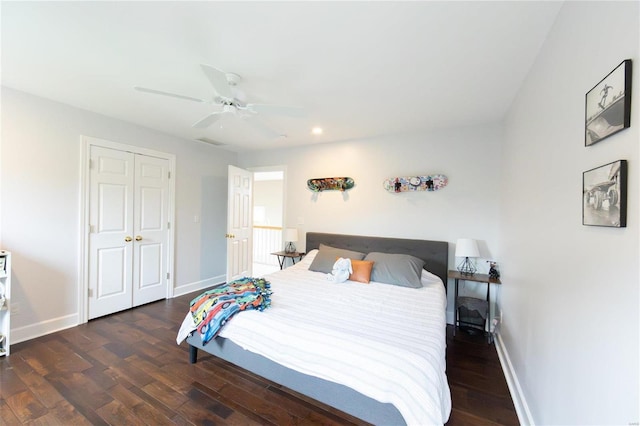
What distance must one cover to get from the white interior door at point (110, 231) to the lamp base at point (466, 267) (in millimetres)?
4356

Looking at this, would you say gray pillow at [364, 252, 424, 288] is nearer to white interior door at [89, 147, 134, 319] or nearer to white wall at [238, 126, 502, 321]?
white wall at [238, 126, 502, 321]

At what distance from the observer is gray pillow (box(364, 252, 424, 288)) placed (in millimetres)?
2850

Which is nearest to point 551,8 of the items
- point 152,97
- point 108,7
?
point 108,7

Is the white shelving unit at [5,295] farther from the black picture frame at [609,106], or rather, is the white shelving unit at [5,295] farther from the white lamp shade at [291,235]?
the black picture frame at [609,106]

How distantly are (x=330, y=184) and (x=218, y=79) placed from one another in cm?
255

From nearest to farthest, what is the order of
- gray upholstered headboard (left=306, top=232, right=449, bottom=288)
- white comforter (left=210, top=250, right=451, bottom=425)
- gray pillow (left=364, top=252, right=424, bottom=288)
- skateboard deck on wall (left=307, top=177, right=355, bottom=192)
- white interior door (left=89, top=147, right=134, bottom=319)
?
white comforter (left=210, top=250, right=451, bottom=425), gray pillow (left=364, top=252, right=424, bottom=288), white interior door (left=89, top=147, right=134, bottom=319), gray upholstered headboard (left=306, top=232, right=449, bottom=288), skateboard deck on wall (left=307, top=177, right=355, bottom=192)

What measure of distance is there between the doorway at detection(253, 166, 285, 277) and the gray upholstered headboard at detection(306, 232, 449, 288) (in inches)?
92.0

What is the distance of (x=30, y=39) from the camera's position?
5.77ft

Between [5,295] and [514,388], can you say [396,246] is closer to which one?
[514,388]

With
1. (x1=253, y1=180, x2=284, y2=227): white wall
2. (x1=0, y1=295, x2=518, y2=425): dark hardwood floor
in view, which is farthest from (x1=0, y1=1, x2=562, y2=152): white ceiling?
(x1=253, y1=180, x2=284, y2=227): white wall

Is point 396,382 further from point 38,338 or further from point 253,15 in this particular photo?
point 38,338

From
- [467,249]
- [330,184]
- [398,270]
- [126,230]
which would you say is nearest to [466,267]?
[467,249]

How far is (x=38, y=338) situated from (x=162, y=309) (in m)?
1.15

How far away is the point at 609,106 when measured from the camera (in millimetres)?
938
